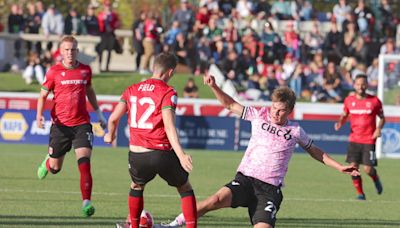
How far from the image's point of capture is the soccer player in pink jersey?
10461mm

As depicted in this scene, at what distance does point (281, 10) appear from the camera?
36375 mm

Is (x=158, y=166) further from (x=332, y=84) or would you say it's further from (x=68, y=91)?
(x=332, y=84)

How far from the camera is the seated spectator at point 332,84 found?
103 feet

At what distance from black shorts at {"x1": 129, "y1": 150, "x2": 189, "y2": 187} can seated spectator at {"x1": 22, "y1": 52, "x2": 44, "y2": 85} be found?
2146 cm

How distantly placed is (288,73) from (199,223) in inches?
769

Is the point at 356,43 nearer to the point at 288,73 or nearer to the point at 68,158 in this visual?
the point at 288,73

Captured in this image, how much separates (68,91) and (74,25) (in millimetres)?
19512

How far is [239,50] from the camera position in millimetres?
33000

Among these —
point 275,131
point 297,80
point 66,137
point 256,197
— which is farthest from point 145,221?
point 297,80

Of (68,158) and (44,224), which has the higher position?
(44,224)

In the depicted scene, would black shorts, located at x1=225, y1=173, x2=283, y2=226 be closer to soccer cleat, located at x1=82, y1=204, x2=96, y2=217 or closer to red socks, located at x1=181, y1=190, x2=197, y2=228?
red socks, located at x1=181, y1=190, x2=197, y2=228

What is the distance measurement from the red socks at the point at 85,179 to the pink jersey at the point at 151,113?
2.34 metres

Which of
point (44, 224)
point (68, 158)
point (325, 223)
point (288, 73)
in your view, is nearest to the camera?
point (44, 224)

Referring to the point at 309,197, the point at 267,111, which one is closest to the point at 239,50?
the point at 309,197
